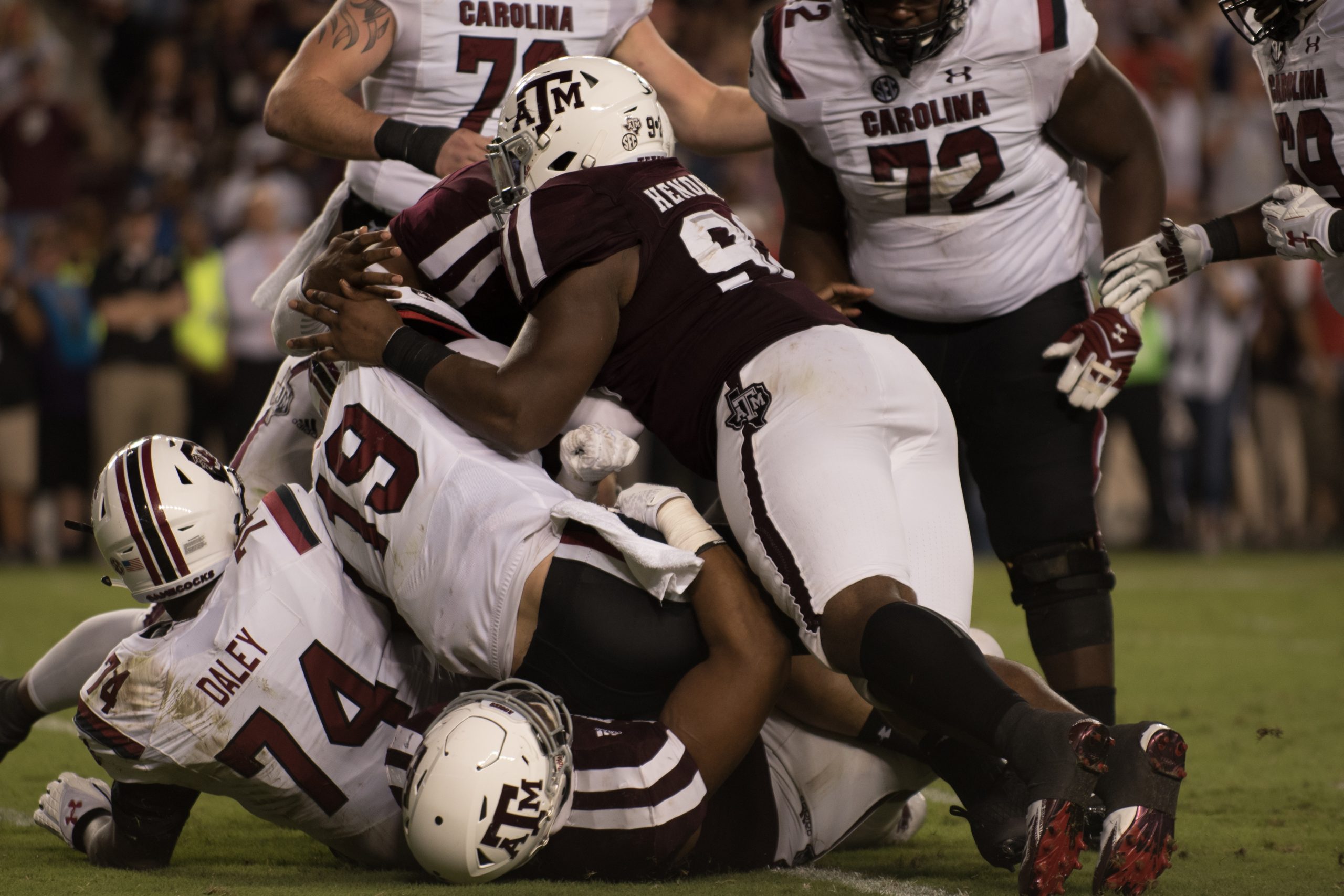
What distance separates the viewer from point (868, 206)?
3924mm

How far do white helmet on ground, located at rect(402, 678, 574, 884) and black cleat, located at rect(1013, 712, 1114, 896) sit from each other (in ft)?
2.88

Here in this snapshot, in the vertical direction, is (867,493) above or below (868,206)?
below

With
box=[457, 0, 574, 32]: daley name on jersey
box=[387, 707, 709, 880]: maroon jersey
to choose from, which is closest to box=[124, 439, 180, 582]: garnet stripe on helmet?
box=[387, 707, 709, 880]: maroon jersey

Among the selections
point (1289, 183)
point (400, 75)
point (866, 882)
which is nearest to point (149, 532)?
point (400, 75)

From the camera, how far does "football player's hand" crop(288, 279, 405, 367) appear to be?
11.3 ft

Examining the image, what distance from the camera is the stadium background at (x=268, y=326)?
8.01m

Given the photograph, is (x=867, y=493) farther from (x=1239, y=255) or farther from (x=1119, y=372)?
(x=1239, y=255)

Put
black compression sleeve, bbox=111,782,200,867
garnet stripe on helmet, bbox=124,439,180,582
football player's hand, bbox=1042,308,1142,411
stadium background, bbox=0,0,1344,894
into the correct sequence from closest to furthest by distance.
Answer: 1. black compression sleeve, bbox=111,782,200,867
2. garnet stripe on helmet, bbox=124,439,180,582
3. football player's hand, bbox=1042,308,1142,411
4. stadium background, bbox=0,0,1344,894

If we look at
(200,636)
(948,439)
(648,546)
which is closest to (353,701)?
(200,636)

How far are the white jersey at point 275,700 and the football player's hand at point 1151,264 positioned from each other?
193 cm

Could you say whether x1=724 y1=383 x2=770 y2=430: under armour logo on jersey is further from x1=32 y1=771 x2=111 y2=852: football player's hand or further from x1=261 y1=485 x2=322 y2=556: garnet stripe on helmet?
x1=32 y1=771 x2=111 y2=852: football player's hand

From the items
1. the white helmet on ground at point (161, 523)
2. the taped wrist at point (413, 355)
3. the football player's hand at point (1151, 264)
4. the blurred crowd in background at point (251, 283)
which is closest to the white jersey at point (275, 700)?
the white helmet on ground at point (161, 523)

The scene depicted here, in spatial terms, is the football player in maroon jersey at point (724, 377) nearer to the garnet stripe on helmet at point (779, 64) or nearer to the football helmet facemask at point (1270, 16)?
the garnet stripe on helmet at point (779, 64)

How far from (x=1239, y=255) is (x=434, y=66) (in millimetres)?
2206
